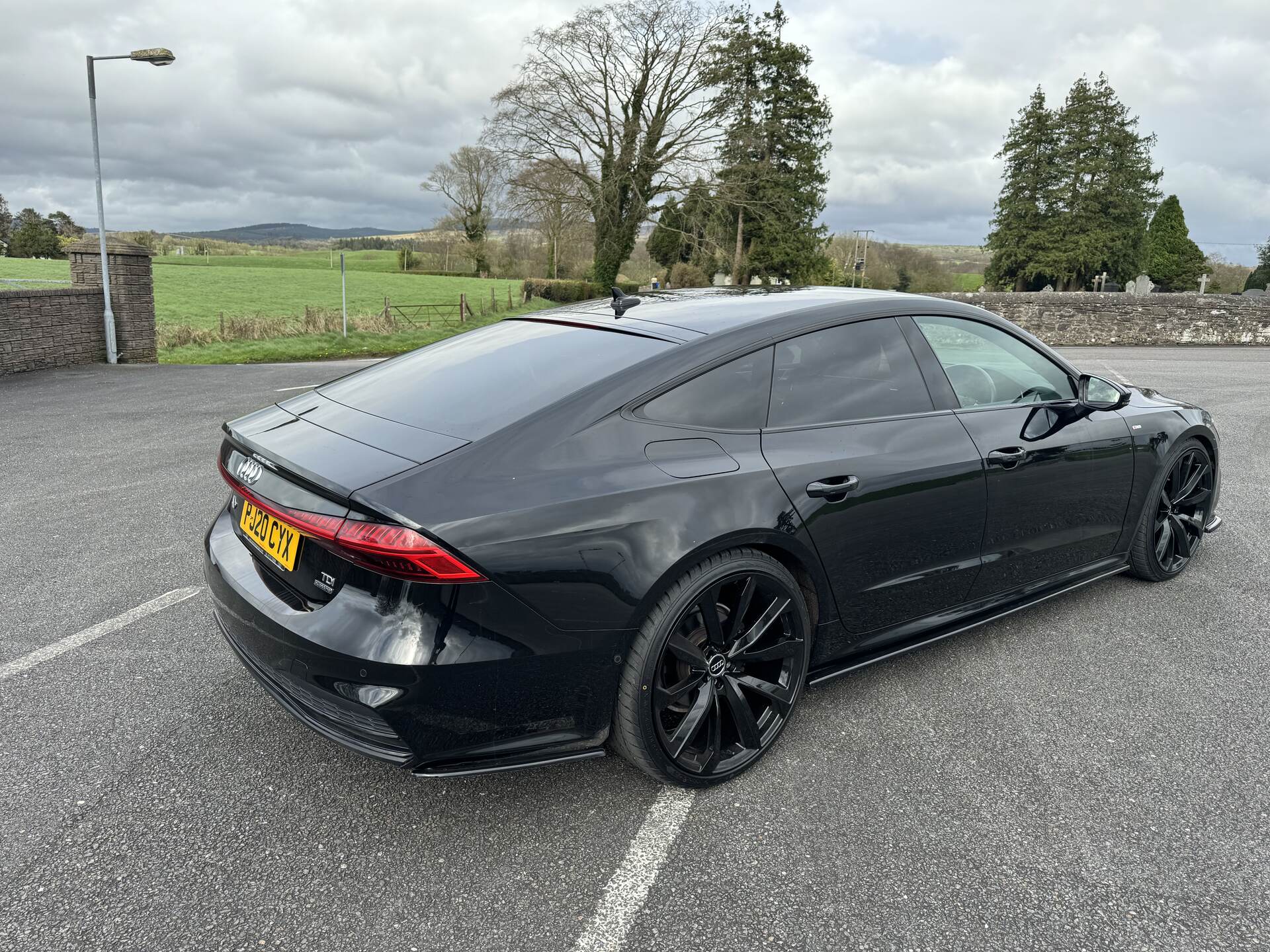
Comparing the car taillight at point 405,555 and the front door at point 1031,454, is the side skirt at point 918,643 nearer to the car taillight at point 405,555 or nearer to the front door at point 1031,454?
the front door at point 1031,454

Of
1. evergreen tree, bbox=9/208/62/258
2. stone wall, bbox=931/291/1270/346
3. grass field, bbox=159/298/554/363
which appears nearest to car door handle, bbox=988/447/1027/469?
grass field, bbox=159/298/554/363

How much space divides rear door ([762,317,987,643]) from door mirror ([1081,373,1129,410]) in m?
0.91

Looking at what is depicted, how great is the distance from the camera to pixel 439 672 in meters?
Result: 2.10

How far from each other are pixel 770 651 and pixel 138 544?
3.83 meters

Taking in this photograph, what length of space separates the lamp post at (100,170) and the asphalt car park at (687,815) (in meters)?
13.4

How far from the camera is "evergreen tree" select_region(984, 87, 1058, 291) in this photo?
50219 mm

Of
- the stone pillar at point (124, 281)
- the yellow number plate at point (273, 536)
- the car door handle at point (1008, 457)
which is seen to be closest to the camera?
the yellow number plate at point (273, 536)

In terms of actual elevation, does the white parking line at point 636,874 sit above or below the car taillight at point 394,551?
below

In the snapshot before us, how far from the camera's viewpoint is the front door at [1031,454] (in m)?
3.27

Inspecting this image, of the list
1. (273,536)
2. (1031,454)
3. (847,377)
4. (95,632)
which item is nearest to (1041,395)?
(1031,454)

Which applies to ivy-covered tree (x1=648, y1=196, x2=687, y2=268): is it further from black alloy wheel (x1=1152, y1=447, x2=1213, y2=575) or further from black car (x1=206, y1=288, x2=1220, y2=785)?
black car (x1=206, y1=288, x2=1220, y2=785)

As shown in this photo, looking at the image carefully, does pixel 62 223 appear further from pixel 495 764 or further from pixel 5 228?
pixel 495 764

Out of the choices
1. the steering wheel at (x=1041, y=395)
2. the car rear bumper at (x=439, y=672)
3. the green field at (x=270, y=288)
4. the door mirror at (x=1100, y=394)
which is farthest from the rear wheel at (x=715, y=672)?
the green field at (x=270, y=288)

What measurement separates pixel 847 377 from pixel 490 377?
126cm
